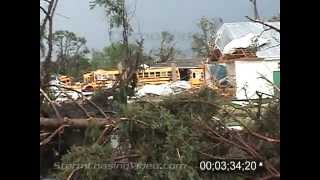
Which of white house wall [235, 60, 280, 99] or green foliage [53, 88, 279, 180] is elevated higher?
white house wall [235, 60, 280, 99]

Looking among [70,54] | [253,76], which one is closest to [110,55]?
[70,54]

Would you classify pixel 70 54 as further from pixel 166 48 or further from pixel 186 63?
pixel 186 63

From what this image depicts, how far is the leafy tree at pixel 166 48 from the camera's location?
11.2 feet

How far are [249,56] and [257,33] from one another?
14 centimetres

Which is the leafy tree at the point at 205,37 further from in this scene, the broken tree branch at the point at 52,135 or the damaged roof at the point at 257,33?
the broken tree branch at the point at 52,135

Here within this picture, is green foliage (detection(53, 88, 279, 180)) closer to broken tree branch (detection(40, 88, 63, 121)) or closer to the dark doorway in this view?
the dark doorway

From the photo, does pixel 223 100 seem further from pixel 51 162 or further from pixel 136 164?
pixel 51 162

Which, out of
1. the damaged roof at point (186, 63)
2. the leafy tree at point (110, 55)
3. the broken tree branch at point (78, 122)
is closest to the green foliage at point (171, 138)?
the broken tree branch at point (78, 122)

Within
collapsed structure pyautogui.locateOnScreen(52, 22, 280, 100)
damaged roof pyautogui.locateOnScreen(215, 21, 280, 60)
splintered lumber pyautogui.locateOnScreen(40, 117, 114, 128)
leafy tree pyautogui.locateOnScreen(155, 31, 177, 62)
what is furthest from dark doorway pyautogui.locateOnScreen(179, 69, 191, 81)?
splintered lumber pyautogui.locateOnScreen(40, 117, 114, 128)

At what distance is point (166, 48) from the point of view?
3432 millimetres

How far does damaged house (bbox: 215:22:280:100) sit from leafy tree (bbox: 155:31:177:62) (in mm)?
265

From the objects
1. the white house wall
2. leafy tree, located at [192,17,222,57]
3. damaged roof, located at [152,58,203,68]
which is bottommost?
the white house wall

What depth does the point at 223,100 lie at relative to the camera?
3.40 metres

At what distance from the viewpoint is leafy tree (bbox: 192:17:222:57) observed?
338 cm
